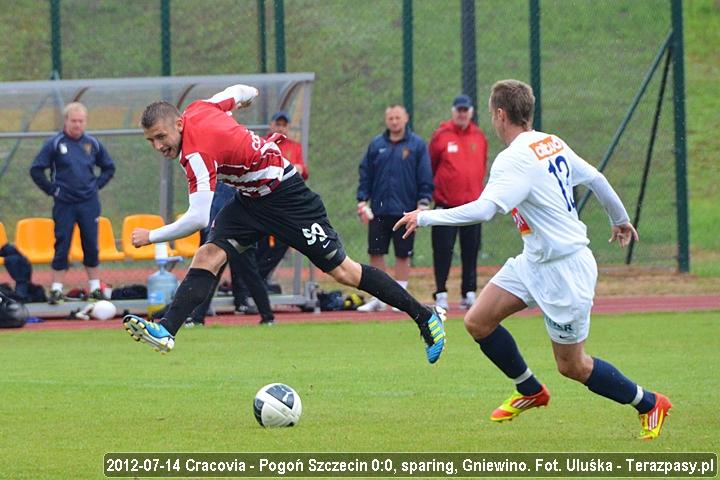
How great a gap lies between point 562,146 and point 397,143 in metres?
8.06

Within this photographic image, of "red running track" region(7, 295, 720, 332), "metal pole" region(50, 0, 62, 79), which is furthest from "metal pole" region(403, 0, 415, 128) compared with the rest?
"metal pole" region(50, 0, 62, 79)

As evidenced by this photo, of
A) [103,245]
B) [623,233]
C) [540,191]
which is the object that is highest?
[540,191]

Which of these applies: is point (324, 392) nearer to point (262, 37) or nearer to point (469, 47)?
point (469, 47)

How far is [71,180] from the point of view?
49.7ft

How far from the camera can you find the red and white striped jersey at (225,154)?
27.0 ft

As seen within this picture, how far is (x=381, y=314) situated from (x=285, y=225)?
672 centimetres

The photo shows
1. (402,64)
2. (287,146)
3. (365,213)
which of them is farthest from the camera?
(402,64)

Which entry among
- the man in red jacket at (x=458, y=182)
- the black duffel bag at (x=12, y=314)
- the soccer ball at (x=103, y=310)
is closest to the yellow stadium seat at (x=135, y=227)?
the soccer ball at (x=103, y=310)

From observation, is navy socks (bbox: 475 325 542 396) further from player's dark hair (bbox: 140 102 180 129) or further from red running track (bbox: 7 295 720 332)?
red running track (bbox: 7 295 720 332)

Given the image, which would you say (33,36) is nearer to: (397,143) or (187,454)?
(397,143)

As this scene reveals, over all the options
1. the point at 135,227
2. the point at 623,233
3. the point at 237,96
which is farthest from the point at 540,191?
the point at 135,227

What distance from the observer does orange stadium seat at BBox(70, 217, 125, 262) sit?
16078 millimetres

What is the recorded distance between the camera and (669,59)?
18672 mm

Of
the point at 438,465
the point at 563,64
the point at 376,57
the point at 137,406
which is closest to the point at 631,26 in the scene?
the point at 563,64
